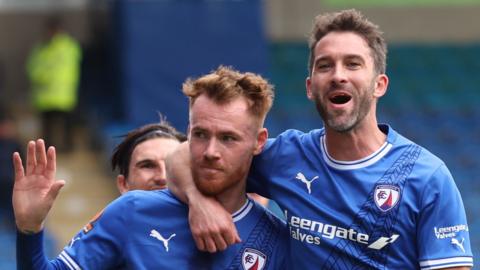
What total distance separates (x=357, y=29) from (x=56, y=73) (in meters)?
8.86

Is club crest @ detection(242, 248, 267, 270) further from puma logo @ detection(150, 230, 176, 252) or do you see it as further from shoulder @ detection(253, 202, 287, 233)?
puma logo @ detection(150, 230, 176, 252)

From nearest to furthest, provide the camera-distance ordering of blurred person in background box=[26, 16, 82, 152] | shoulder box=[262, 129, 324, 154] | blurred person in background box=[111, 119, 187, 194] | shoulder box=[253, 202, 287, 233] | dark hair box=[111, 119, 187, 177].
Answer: shoulder box=[253, 202, 287, 233] → shoulder box=[262, 129, 324, 154] → blurred person in background box=[111, 119, 187, 194] → dark hair box=[111, 119, 187, 177] → blurred person in background box=[26, 16, 82, 152]

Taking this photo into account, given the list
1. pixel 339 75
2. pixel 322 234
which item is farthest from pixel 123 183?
pixel 339 75

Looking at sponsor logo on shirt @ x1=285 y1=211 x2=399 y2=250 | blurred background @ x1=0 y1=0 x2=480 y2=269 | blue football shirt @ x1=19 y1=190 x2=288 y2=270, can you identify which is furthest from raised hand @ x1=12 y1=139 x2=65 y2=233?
blurred background @ x1=0 y1=0 x2=480 y2=269

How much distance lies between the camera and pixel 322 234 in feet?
13.1

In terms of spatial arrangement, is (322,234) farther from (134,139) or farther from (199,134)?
(134,139)

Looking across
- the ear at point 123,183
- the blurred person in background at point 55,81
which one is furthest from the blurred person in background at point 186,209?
the blurred person in background at point 55,81

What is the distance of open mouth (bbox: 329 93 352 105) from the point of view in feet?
13.1

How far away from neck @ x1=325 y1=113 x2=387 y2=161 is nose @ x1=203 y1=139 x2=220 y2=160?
18.3 inches

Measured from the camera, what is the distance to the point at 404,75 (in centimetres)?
1494

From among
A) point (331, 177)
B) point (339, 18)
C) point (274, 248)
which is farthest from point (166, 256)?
point (339, 18)

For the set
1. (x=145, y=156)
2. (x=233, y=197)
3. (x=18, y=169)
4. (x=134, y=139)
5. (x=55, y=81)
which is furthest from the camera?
(x=55, y=81)

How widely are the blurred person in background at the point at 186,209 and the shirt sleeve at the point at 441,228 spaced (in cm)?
57

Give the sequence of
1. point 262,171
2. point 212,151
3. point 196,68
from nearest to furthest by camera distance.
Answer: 1. point 212,151
2. point 262,171
3. point 196,68
